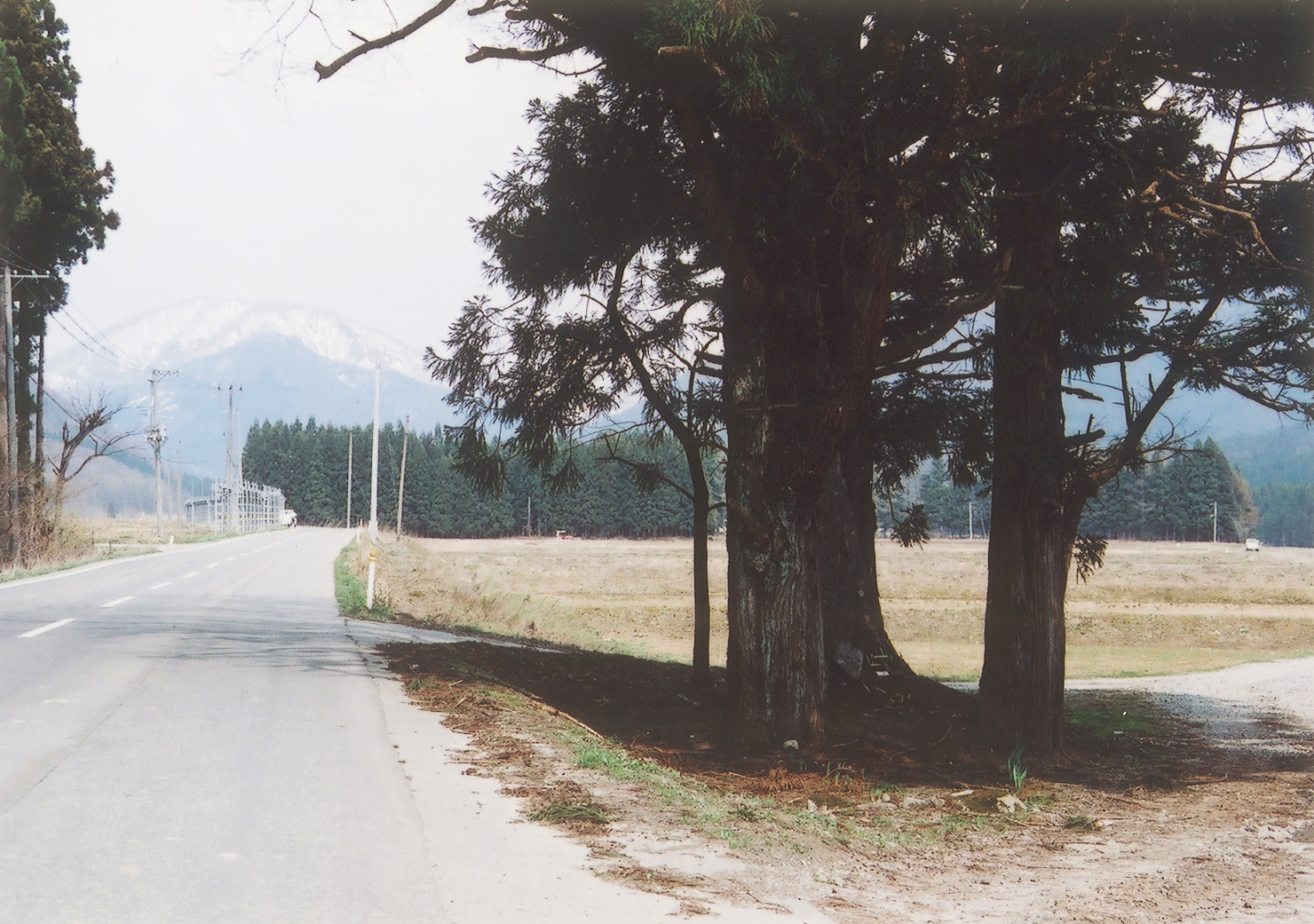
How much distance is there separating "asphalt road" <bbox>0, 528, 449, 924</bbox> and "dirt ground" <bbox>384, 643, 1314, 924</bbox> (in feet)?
3.09

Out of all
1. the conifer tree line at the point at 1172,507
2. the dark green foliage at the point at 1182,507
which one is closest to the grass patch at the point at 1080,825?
the conifer tree line at the point at 1172,507

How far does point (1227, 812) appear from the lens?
8.89 m

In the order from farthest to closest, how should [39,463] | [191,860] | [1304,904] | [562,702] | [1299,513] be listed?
[1299,513], [39,463], [562,702], [1304,904], [191,860]

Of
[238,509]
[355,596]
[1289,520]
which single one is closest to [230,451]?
[238,509]

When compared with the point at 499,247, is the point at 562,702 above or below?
below

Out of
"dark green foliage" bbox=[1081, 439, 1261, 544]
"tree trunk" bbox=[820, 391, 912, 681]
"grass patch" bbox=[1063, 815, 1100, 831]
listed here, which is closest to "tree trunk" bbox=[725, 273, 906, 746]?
"tree trunk" bbox=[820, 391, 912, 681]

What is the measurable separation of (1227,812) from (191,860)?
7.90 metres

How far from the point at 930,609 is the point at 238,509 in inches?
2215

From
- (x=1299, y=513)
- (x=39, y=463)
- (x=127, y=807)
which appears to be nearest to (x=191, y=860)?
(x=127, y=807)

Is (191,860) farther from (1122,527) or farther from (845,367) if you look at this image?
(1122,527)

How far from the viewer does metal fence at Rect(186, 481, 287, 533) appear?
7662 centimetres

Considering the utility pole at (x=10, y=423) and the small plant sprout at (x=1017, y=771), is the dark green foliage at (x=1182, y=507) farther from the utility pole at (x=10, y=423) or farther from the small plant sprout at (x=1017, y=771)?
the small plant sprout at (x=1017, y=771)

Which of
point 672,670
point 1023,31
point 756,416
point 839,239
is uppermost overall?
point 1023,31

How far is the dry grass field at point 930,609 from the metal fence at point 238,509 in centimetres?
2013
